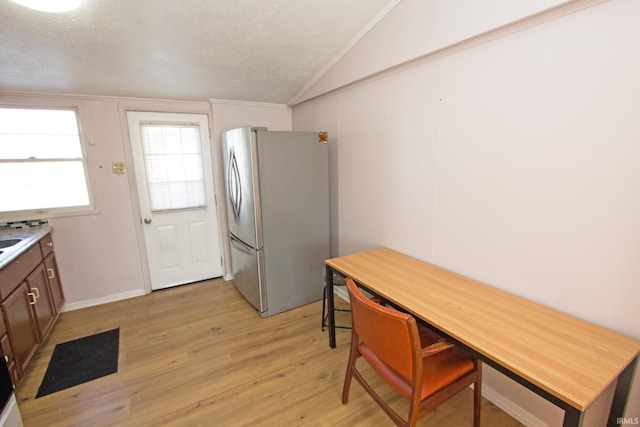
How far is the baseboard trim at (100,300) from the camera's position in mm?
2985

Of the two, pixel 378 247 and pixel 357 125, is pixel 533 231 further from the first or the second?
pixel 357 125

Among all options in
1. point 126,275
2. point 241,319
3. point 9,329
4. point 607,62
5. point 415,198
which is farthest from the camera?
point 126,275

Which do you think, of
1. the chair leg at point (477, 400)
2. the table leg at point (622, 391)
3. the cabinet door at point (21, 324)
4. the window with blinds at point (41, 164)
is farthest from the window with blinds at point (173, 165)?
the table leg at point (622, 391)

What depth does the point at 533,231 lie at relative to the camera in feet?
4.86

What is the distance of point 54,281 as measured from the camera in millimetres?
2725

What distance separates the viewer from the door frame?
9.88 ft

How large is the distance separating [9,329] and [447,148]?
120 inches

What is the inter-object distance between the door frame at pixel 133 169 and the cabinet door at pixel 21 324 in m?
1.14

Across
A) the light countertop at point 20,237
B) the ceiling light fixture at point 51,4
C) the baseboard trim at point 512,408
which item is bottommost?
the baseboard trim at point 512,408

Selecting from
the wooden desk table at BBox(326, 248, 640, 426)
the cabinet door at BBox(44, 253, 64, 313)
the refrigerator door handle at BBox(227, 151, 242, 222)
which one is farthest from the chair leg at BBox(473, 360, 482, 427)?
the cabinet door at BBox(44, 253, 64, 313)

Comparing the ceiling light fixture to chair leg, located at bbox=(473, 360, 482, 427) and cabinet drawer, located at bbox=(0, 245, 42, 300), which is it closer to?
cabinet drawer, located at bbox=(0, 245, 42, 300)

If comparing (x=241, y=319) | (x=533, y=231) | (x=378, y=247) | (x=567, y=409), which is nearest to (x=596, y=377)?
(x=567, y=409)

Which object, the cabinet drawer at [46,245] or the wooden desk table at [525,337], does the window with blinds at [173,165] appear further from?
the wooden desk table at [525,337]

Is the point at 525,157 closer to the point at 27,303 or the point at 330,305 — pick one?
the point at 330,305
